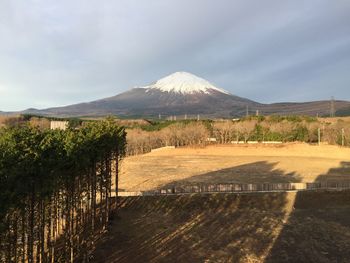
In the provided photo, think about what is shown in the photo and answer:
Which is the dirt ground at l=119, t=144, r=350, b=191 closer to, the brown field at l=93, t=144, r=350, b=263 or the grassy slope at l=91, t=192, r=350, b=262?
the brown field at l=93, t=144, r=350, b=263

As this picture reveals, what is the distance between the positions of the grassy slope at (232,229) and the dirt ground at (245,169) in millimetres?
9087

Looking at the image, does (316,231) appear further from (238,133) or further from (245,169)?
(238,133)

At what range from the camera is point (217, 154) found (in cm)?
7106

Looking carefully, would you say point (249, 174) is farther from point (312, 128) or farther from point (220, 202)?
point (312, 128)

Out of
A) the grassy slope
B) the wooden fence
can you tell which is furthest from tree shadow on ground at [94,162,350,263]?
the wooden fence

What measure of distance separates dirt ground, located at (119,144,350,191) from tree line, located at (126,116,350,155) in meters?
7.89

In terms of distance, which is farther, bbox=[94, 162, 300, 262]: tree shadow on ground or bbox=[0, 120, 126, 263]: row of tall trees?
bbox=[94, 162, 300, 262]: tree shadow on ground

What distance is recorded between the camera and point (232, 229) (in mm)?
22953

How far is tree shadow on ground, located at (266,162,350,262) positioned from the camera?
1928 centimetres

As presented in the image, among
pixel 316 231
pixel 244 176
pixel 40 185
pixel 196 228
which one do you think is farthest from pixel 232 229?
pixel 244 176

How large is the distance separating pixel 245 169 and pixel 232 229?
26.2 meters

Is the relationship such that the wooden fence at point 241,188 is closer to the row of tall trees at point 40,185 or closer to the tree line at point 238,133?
the row of tall trees at point 40,185

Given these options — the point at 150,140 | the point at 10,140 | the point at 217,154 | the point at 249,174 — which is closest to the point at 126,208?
the point at 10,140

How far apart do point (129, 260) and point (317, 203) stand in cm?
1621
